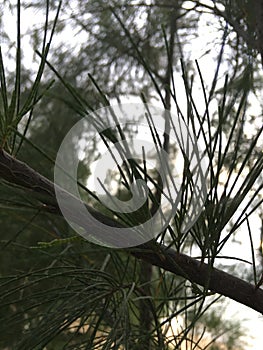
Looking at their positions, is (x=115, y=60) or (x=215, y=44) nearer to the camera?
(x=215, y=44)

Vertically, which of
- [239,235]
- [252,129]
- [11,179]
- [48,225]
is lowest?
[11,179]

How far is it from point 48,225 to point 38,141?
23cm

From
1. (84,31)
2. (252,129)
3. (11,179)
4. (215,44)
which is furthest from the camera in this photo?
(84,31)

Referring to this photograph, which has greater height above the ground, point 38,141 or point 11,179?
point 38,141

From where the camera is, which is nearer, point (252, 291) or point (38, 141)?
point (252, 291)

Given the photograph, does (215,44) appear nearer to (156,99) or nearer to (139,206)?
(156,99)

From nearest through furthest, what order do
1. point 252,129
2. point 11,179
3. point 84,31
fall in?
point 11,179, point 252,129, point 84,31

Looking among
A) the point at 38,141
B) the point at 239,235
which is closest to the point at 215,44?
the point at 239,235

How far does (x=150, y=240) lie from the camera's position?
0.40 metres

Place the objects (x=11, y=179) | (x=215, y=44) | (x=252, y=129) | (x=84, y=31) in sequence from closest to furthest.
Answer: (x=11, y=179) < (x=215, y=44) < (x=252, y=129) < (x=84, y=31)

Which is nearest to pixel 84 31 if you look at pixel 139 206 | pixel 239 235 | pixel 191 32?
pixel 191 32

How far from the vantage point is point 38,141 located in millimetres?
1128

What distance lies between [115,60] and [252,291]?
2.16 feet

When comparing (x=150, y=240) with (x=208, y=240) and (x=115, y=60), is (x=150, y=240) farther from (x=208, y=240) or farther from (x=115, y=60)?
(x=115, y=60)
